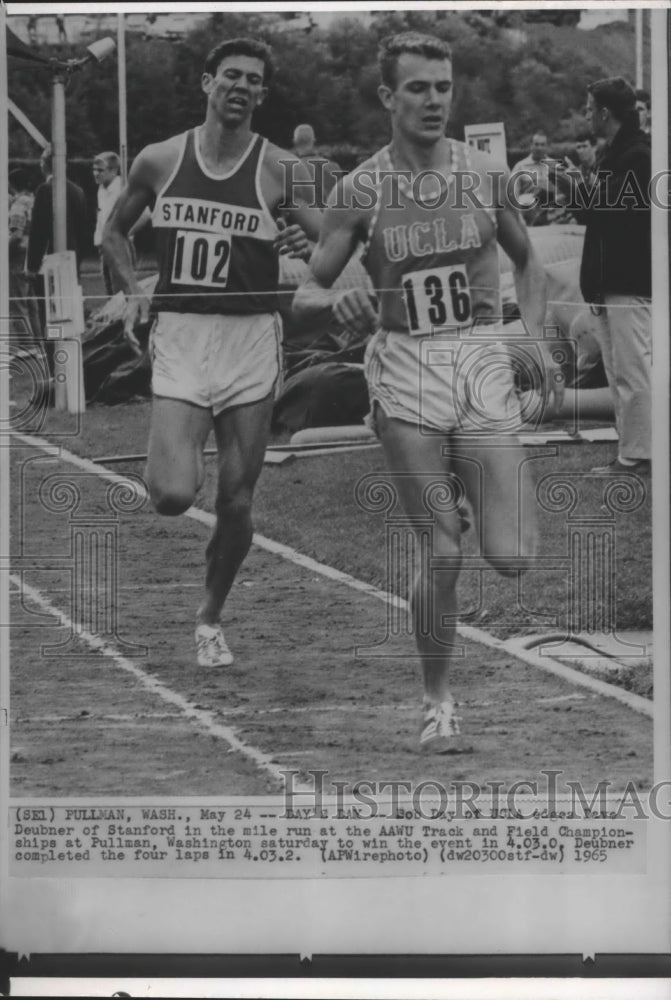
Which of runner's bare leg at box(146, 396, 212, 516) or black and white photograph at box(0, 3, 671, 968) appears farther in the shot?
runner's bare leg at box(146, 396, 212, 516)

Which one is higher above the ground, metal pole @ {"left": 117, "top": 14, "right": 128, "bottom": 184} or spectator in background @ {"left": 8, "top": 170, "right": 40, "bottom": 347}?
metal pole @ {"left": 117, "top": 14, "right": 128, "bottom": 184}

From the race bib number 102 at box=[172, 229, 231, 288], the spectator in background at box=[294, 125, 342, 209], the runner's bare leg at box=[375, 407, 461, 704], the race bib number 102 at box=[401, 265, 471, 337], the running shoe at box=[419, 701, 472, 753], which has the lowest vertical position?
the running shoe at box=[419, 701, 472, 753]

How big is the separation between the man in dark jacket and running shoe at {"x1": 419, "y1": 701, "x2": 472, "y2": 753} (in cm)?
97

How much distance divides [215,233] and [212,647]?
141 centimetres

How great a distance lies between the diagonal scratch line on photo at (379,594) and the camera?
6031 mm

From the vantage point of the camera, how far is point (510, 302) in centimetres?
607

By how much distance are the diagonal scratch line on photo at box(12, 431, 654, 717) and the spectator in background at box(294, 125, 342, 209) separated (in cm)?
116

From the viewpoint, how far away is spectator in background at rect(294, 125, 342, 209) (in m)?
Result: 6.05

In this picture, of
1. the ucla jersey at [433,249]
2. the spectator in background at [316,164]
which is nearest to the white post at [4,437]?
the spectator in background at [316,164]

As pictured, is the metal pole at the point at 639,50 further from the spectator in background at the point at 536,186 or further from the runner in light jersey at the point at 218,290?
the runner in light jersey at the point at 218,290

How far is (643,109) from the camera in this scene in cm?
603

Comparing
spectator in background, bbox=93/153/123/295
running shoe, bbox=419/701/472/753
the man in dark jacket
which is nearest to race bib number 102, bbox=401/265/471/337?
the man in dark jacket

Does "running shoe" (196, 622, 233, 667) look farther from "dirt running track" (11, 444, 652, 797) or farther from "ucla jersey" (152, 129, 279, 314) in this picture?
"ucla jersey" (152, 129, 279, 314)

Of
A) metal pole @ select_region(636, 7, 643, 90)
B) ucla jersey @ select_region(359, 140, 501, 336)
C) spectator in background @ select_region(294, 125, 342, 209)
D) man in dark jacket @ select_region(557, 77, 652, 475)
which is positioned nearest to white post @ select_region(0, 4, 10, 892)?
spectator in background @ select_region(294, 125, 342, 209)
